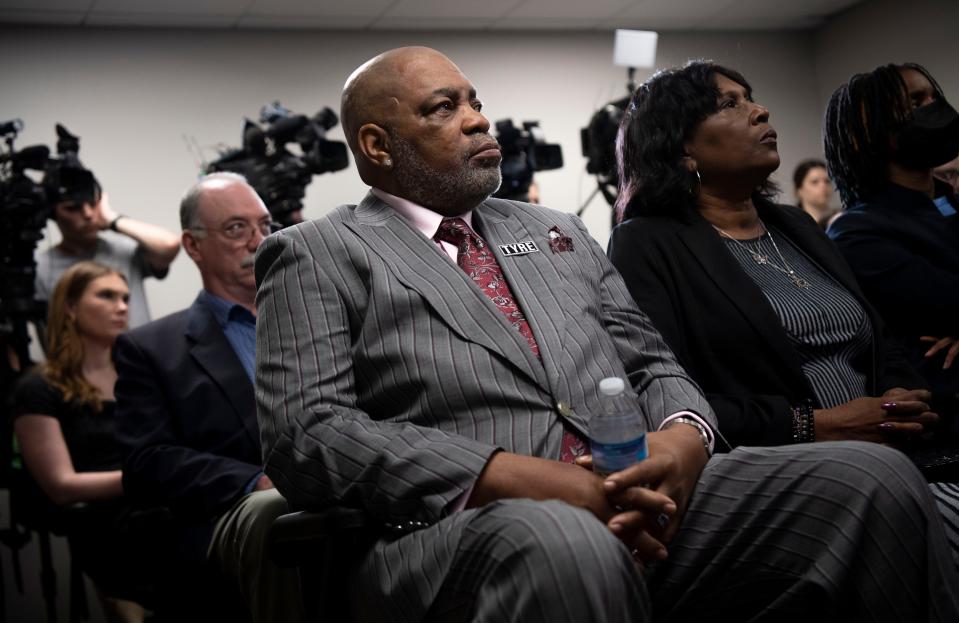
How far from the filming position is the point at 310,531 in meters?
1.36

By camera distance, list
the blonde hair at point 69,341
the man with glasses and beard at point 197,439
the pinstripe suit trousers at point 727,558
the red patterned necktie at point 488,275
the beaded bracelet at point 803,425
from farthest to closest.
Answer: the blonde hair at point 69,341, the man with glasses and beard at point 197,439, the beaded bracelet at point 803,425, the red patterned necktie at point 488,275, the pinstripe suit trousers at point 727,558

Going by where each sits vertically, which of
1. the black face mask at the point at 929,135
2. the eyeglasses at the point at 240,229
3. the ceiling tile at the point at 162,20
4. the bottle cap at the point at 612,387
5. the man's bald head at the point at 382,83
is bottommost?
the bottle cap at the point at 612,387

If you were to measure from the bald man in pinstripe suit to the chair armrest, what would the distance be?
0.10 feet

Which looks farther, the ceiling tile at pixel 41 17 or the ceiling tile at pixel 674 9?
the ceiling tile at pixel 674 9

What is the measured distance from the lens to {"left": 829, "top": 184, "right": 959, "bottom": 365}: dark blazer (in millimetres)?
2113

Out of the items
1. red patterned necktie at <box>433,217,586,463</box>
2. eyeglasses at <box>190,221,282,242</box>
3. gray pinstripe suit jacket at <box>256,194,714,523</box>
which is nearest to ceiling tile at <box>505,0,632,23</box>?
eyeglasses at <box>190,221,282,242</box>

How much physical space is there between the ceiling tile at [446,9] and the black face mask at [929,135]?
12.8 feet

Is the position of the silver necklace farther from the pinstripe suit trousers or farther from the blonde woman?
the blonde woman

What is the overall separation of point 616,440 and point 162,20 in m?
4.85

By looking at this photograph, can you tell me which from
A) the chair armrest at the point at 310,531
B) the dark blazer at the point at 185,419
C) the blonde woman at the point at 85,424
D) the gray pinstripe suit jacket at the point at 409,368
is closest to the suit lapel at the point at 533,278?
the gray pinstripe suit jacket at the point at 409,368

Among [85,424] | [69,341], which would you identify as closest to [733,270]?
[85,424]

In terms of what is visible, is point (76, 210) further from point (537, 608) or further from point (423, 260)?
point (537, 608)

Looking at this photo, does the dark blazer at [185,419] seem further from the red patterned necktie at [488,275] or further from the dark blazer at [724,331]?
the dark blazer at [724,331]

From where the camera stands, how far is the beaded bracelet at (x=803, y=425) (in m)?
1.80
